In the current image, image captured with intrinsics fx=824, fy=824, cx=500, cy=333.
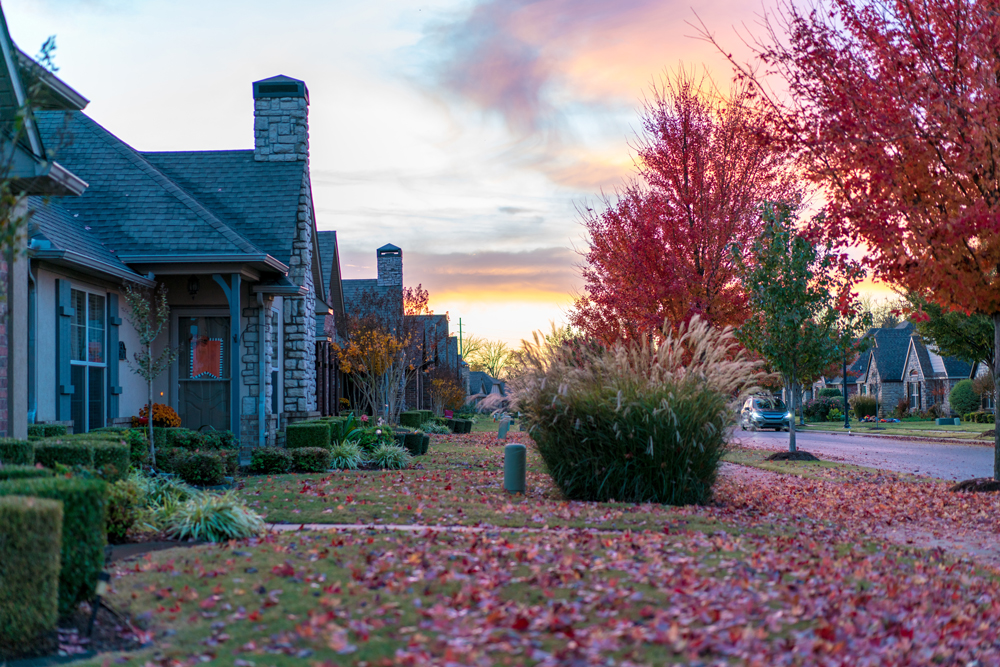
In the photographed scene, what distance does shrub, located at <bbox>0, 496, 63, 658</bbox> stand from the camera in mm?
4523

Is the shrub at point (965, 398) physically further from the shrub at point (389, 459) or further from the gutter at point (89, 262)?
the gutter at point (89, 262)

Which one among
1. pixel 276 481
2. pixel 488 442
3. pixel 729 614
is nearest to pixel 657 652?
pixel 729 614

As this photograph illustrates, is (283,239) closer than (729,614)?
No

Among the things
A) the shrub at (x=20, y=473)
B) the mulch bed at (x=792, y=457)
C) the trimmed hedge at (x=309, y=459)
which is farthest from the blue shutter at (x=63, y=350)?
the mulch bed at (x=792, y=457)

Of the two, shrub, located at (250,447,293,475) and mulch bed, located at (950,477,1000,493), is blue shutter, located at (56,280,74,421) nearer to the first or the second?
shrub, located at (250,447,293,475)

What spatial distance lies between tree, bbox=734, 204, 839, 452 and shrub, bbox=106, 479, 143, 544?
1349cm

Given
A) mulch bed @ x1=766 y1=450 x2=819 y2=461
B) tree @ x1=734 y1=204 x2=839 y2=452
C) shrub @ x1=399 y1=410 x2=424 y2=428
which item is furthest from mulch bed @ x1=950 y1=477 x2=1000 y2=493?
shrub @ x1=399 y1=410 x2=424 y2=428

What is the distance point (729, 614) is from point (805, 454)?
1463 cm

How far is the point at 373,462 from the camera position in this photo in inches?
553

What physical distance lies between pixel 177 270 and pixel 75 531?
31.8 feet

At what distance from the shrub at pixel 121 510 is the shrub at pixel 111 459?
0.10 metres

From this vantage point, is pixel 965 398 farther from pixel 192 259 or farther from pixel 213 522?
pixel 213 522

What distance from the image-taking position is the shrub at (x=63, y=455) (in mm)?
7168

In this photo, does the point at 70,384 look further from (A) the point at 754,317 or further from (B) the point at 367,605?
(A) the point at 754,317
